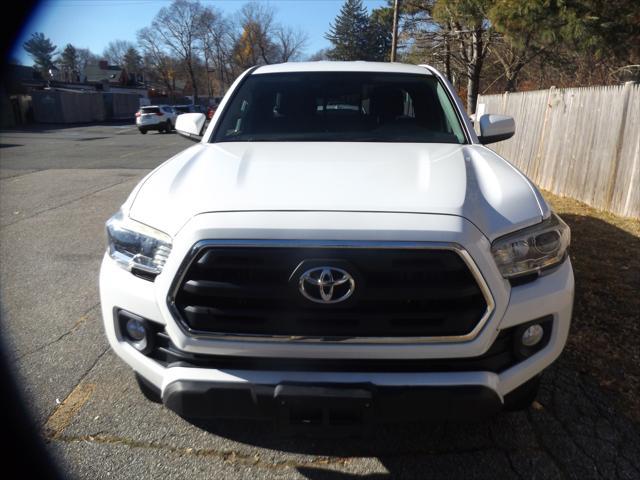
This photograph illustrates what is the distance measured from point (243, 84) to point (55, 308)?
2.36 metres

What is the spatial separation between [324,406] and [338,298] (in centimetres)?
40

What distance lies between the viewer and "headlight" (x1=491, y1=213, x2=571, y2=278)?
1.91 meters

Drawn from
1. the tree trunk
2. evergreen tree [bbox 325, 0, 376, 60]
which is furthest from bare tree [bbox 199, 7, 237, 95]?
the tree trunk

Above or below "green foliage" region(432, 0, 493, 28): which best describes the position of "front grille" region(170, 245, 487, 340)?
below

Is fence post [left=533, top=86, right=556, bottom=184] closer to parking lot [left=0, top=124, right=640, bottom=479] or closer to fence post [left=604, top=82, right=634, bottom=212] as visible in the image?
fence post [left=604, top=82, right=634, bottom=212]

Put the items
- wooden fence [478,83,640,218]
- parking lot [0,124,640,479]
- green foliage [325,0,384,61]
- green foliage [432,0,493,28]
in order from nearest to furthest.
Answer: parking lot [0,124,640,479]
wooden fence [478,83,640,218]
green foliage [432,0,493,28]
green foliage [325,0,384,61]

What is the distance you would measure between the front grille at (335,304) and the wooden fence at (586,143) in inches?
238

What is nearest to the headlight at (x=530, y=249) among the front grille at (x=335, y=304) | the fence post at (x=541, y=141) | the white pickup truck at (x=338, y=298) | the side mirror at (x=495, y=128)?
the white pickup truck at (x=338, y=298)

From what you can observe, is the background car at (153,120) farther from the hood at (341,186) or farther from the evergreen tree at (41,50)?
the evergreen tree at (41,50)

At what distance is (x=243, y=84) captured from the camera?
372 cm

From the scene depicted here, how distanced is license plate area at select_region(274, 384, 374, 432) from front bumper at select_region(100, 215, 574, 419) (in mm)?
19

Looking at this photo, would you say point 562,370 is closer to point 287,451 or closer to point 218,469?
point 287,451

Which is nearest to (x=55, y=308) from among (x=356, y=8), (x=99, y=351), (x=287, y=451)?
(x=99, y=351)

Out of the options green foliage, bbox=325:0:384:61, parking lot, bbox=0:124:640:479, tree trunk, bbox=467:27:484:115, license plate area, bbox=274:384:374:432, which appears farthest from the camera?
green foliage, bbox=325:0:384:61
